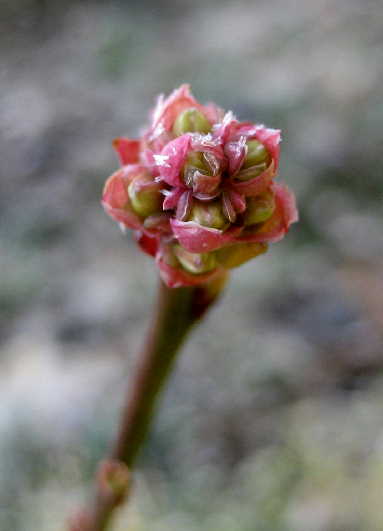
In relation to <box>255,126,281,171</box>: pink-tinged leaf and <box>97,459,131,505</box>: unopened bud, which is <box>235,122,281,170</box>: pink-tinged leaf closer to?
<box>255,126,281,171</box>: pink-tinged leaf

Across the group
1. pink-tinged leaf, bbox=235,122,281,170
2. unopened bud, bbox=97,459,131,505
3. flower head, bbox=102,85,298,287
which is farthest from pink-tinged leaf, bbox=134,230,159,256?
unopened bud, bbox=97,459,131,505

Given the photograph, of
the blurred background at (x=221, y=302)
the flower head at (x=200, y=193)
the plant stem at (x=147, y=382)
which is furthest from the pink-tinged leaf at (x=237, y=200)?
the blurred background at (x=221, y=302)

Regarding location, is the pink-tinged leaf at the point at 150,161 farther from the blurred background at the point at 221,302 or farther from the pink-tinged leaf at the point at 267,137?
the blurred background at the point at 221,302

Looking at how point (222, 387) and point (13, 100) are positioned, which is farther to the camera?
point (13, 100)

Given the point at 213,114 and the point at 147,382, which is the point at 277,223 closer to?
the point at 213,114

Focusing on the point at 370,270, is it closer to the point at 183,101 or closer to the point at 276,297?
the point at 276,297

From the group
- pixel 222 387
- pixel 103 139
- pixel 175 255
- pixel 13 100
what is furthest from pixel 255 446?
pixel 13 100
